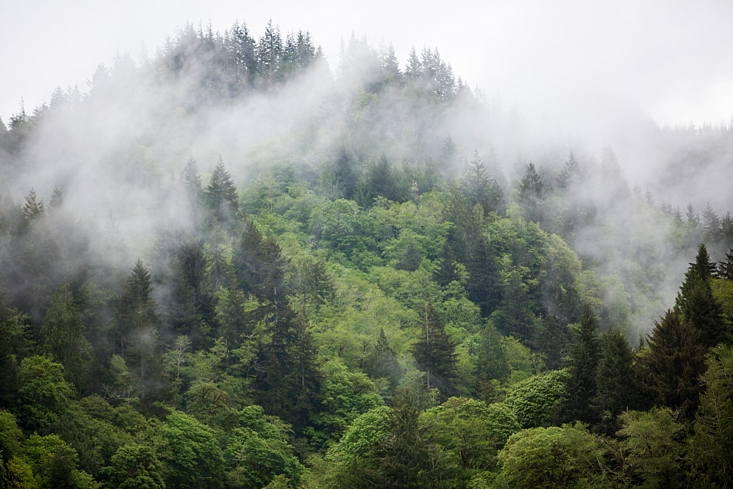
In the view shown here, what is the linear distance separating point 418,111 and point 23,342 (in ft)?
315

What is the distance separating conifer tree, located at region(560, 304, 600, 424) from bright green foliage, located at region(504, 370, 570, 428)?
2.91ft

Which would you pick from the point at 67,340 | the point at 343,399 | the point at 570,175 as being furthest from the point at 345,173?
the point at 67,340

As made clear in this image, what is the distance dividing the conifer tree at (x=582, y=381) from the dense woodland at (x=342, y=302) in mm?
206

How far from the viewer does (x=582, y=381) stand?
60.8m

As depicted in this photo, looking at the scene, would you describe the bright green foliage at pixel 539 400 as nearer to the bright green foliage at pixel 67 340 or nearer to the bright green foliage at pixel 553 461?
the bright green foliage at pixel 553 461

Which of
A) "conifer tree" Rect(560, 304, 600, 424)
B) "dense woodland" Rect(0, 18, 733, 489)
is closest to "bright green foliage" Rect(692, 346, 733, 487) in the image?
"dense woodland" Rect(0, 18, 733, 489)

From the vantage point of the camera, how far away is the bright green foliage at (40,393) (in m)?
62.4

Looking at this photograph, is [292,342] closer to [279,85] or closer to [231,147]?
[231,147]

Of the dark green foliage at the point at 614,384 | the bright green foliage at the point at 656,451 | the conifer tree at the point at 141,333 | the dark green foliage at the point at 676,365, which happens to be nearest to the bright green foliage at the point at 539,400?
the dark green foliage at the point at 614,384

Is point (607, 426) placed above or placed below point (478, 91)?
below

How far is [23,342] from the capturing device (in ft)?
232

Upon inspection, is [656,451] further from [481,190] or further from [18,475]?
[481,190]

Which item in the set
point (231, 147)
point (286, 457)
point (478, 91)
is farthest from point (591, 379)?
point (478, 91)

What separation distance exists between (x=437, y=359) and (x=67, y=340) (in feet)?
121
